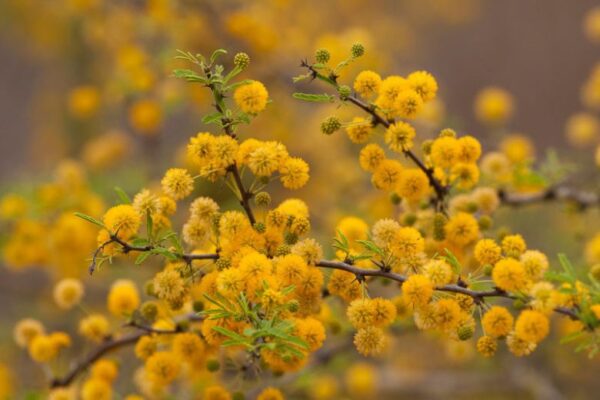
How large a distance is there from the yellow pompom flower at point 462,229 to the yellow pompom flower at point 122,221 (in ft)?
1.93

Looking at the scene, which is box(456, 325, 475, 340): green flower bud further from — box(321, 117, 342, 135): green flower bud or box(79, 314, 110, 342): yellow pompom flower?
box(79, 314, 110, 342): yellow pompom flower

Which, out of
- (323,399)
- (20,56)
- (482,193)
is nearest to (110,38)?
(323,399)

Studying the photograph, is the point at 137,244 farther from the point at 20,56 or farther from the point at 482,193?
the point at 20,56

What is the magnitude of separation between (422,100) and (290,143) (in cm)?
238

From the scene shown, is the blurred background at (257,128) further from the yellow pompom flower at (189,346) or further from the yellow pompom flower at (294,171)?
the yellow pompom flower at (294,171)

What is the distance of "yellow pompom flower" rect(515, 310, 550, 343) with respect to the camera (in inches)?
43.1

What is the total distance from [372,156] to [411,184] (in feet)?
0.33

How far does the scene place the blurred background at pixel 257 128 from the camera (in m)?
2.67

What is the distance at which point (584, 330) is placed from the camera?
3.71ft

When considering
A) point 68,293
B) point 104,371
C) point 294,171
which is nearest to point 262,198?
point 294,171

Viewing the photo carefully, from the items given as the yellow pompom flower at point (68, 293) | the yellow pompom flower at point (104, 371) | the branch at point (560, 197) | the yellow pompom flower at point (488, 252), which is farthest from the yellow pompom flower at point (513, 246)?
the yellow pompom flower at point (68, 293)

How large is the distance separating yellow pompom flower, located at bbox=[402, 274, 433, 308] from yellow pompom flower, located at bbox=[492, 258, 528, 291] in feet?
0.35

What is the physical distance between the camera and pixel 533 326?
3.60 ft

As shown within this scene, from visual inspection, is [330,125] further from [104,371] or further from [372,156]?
[104,371]
